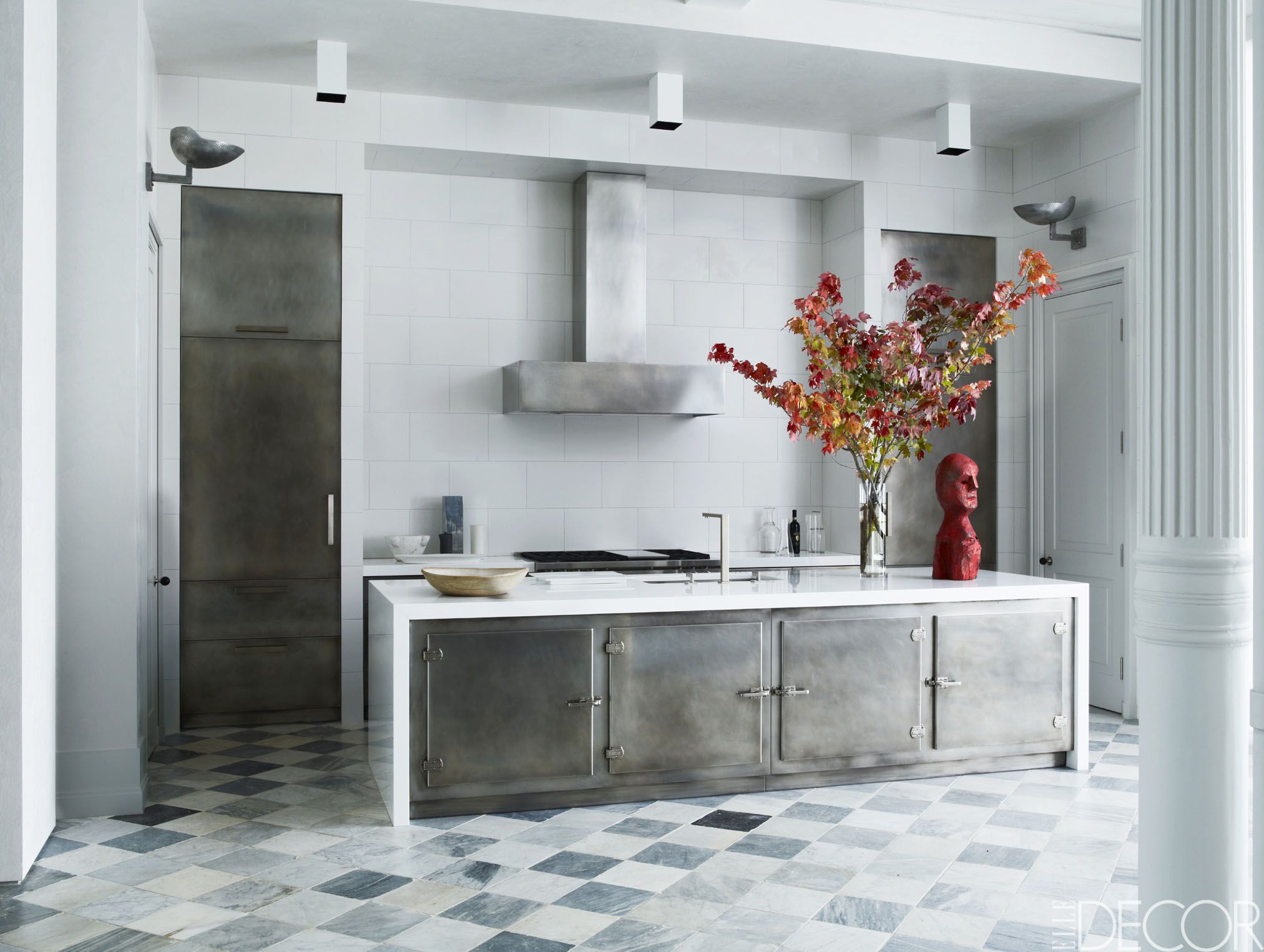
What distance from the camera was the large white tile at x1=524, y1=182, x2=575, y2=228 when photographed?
5801 mm

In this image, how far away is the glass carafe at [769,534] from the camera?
6055 millimetres

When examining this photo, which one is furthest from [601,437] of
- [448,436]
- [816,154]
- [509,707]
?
[509,707]

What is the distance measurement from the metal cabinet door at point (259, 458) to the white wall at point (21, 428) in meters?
1.76

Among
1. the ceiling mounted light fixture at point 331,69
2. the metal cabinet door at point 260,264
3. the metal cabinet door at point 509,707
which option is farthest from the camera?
the metal cabinet door at point 260,264

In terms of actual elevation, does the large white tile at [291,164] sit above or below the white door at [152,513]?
above

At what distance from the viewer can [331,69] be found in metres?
4.64

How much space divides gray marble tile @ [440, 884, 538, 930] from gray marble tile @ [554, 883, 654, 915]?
9 centimetres

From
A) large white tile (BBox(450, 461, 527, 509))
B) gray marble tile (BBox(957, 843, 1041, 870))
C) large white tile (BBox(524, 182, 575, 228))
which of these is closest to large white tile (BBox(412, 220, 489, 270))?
large white tile (BBox(524, 182, 575, 228))

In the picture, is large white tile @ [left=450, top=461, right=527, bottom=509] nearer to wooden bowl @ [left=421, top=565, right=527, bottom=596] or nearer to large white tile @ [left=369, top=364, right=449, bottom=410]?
large white tile @ [left=369, top=364, right=449, bottom=410]

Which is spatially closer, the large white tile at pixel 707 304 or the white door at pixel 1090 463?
the white door at pixel 1090 463

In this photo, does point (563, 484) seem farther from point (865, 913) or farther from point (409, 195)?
point (865, 913)

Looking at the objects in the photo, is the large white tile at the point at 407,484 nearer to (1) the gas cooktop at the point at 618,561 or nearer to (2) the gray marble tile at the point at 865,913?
(1) the gas cooktop at the point at 618,561

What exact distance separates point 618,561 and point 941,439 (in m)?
1.95

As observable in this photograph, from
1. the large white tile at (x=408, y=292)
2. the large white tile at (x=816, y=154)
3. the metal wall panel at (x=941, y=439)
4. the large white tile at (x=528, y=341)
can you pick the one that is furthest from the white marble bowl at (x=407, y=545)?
the large white tile at (x=816, y=154)
